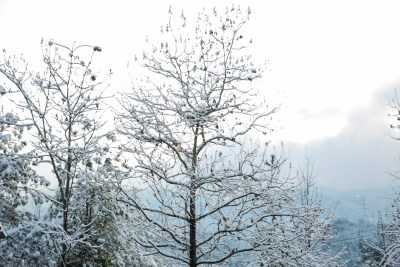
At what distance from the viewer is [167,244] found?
799cm

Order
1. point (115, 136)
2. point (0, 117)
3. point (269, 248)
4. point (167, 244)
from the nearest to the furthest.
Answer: point (269, 248) → point (167, 244) → point (0, 117) → point (115, 136)

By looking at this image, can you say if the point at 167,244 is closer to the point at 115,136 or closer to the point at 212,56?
the point at 115,136

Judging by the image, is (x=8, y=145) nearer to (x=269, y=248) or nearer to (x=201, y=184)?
(x=201, y=184)

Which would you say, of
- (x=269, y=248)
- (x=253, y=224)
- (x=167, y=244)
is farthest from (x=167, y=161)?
(x=269, y=248)

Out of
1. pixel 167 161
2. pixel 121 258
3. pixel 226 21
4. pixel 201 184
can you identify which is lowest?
pixel 121 258

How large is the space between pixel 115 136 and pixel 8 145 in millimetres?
3492

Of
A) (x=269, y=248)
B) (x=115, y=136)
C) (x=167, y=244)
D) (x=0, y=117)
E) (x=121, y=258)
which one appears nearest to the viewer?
(x=269, y=248)

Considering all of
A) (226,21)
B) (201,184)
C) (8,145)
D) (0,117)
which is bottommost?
(201,184)

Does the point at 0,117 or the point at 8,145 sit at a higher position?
the point at 0,117

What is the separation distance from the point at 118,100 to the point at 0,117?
3.36 metres

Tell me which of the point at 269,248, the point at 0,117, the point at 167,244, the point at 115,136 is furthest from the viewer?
the point at 115,136

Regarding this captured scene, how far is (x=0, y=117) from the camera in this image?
8656mm

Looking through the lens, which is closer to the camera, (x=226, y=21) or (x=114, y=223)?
(x=226, y=21)

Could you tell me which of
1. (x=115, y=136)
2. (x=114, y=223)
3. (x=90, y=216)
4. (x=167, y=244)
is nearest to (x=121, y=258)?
(x=114, y=223)
